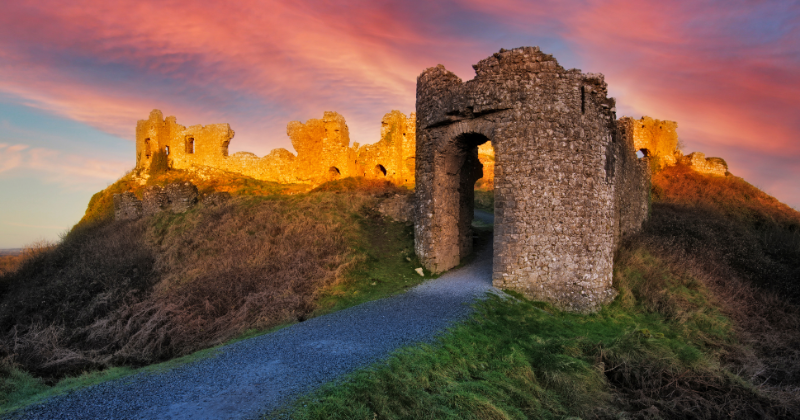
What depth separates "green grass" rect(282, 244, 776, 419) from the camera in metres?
5.41

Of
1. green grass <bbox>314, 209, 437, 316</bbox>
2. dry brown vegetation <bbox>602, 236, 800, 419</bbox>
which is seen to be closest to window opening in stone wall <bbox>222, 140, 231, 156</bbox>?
green grass <bbox>314, 209, 437, 316</bbox>

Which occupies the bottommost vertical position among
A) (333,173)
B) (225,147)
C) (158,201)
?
(158,201)

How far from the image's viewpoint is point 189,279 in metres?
12.8

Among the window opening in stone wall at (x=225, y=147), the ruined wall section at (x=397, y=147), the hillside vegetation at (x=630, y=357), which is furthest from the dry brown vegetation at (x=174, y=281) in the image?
the window opening in stone wall at (x=225, y=147)

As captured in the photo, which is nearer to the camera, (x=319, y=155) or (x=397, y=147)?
(x=397, y=147)

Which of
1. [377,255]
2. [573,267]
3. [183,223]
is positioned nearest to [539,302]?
[573,267]

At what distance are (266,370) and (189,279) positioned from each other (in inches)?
317

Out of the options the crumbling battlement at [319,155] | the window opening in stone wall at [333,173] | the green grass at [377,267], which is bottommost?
the green grass at [377,267]

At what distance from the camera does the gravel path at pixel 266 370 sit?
4.96 m

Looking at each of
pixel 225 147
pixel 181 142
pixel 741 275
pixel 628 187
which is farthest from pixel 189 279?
pixel 181 142

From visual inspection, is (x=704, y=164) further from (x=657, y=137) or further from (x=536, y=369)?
(x=536, y=369)

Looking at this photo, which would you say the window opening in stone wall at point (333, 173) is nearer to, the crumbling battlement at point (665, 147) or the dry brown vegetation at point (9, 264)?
the dry brown vegetation at point (9, 264)

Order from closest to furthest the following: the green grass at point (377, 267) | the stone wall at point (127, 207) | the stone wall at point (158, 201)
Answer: the green grass at point (377, 267) → the stone wall at point (158, 201) → the stone wall at point (127, 207)

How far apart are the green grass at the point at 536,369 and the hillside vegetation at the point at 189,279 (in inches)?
158
